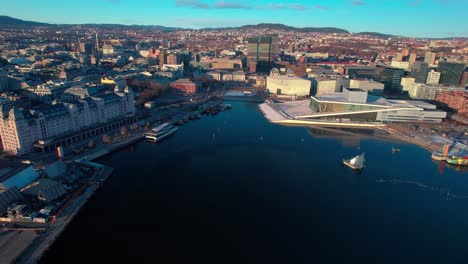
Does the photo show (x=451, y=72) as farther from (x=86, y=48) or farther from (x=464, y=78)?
(x=86, y=48)

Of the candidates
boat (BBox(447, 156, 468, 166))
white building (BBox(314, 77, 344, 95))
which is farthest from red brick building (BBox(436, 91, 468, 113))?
boat (BBox(447, 156, 468, 166))

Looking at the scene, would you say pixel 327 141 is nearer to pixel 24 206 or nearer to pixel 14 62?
pixel 24 206

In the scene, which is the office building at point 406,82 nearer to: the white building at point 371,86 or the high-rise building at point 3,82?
the white building at point 371,86

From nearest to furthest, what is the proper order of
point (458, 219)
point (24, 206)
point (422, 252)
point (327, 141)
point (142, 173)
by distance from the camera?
point (422, 252) → point (24, 206) → point (458, 219) → point (142, 173) → point (327, 141)

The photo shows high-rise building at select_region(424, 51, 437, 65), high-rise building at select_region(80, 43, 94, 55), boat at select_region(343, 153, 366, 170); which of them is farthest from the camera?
high-rise building at select_region(80, 43, 94, 55)

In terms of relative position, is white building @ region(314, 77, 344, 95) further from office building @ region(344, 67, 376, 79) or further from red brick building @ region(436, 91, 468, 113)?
red brick building @ region(436, 91, 468, 113)

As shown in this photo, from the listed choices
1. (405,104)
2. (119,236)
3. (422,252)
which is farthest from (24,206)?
(405,104)
